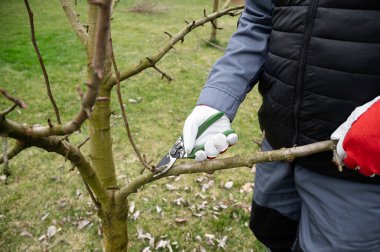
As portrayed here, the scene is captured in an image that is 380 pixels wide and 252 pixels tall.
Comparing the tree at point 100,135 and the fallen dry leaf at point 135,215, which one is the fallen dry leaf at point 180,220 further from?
the tree at point 100,135

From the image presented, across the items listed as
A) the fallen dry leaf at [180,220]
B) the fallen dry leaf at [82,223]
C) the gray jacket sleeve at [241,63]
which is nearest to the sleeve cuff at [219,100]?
the gray jacket sleeve at [241,63]

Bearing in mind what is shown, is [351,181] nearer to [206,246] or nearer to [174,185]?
[206,246]

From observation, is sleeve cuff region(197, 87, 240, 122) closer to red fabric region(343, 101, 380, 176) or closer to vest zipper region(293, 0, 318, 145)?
vest zipper region(293, 0, 318, 145)

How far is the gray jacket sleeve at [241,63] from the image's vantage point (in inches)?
67.6

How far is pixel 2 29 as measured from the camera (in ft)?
30.6

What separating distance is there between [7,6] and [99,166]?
43.1 feet

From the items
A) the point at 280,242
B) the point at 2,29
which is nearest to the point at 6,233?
the point at 280,242

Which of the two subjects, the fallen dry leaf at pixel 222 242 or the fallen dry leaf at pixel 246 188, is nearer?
the fallen dry leaf at pixel 222 242

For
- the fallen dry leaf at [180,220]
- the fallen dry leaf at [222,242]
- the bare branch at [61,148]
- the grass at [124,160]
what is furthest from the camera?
the fallen dry leaf at [180,220]

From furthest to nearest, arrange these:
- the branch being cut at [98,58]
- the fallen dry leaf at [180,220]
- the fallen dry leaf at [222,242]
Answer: the fallen dry leaf at [180,220] < the fallen dry leaf at [222,242] < the branch being cut at [98,58]

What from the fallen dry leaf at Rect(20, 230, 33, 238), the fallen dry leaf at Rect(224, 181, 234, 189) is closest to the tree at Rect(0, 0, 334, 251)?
the fallen dry leaf at Rect(20, 230, 33, 238)

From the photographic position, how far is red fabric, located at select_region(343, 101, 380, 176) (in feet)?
4.05

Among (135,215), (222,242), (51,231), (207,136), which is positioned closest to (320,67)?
(207,136)

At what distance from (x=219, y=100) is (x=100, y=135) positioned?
2.29 ft
